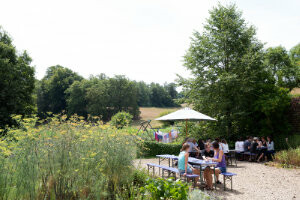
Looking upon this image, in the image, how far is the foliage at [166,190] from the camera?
12.7 feet

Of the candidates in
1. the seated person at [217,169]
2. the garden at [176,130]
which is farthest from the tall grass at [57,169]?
the seated person at [217,169]

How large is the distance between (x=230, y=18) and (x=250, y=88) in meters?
4.61

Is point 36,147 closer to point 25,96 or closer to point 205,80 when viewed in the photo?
point 205,80

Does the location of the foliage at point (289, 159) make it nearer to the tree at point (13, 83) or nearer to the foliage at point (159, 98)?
the tree at point (13, 83)

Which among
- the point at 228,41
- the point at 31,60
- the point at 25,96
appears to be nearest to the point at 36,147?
the point at 228,41

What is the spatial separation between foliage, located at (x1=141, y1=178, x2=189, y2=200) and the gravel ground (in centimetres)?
108

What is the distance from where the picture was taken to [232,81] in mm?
13555

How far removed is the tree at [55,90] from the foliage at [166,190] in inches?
2000

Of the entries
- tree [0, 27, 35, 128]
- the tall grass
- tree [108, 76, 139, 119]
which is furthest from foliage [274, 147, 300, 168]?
tree [108, 76, 139, 119]

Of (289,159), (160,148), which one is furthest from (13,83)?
(289,159)

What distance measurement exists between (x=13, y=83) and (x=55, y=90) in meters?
33.1

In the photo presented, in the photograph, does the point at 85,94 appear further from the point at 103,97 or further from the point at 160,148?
the point at 160,148

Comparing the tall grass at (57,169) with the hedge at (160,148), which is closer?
the tall grass at (57,169)

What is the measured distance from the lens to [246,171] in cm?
887
